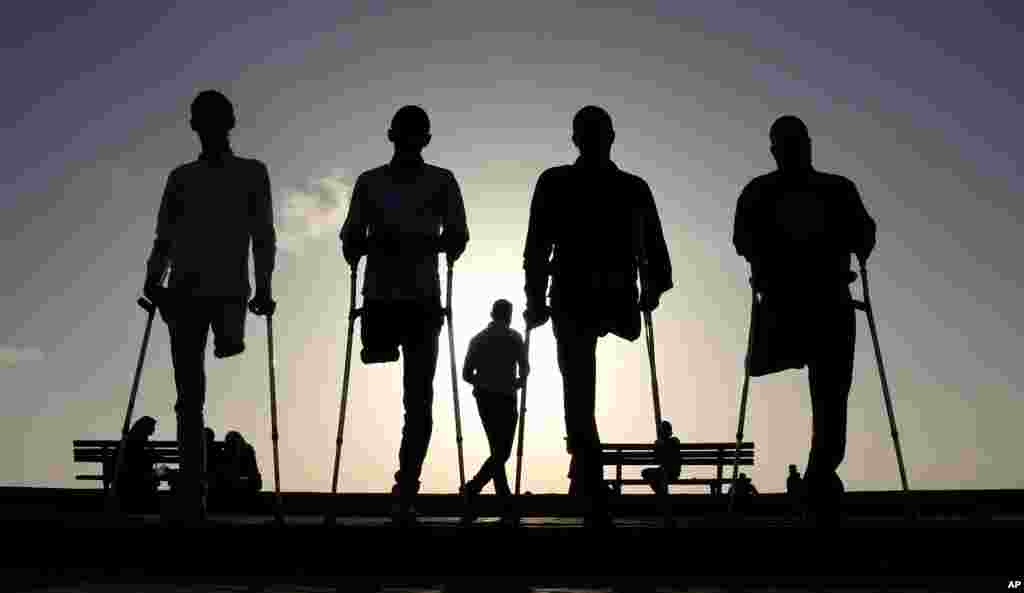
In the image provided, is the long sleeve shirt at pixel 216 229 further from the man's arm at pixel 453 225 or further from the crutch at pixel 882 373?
the crutch at pixel 882 373

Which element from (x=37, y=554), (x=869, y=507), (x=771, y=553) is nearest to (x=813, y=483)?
(x=771, y=553)

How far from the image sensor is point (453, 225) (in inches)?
336

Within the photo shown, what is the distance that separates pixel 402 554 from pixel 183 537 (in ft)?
3.83

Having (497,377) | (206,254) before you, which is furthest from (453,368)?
(497,377)

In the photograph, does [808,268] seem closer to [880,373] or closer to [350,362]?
[880,373]

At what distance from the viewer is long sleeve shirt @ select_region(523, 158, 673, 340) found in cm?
789

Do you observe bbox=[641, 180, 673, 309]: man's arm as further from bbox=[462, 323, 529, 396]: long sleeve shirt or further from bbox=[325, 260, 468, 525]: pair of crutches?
bbox=[462, 323, 529, 396]: long sleeve shirt

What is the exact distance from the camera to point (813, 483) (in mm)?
7930

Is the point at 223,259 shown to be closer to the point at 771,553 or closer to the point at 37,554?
the point at 37,554

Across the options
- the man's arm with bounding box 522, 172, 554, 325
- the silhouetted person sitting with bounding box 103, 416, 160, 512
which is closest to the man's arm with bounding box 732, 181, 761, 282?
the man's arm with bounding box 522, 172, 554, 325

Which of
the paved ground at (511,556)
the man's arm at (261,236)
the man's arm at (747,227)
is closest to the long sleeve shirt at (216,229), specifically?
the man's arm at (261,236)

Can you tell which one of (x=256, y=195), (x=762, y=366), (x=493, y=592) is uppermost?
(x=256, y=195)

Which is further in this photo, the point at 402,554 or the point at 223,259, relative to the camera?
the point at 223,259

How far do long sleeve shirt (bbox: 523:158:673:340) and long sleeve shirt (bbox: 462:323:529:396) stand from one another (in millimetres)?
5067
